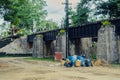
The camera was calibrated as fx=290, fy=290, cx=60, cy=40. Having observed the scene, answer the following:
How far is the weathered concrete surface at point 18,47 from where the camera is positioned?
65.1 m

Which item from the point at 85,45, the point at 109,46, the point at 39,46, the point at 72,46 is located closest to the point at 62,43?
the point at 72,46

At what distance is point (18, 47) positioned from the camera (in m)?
66.9

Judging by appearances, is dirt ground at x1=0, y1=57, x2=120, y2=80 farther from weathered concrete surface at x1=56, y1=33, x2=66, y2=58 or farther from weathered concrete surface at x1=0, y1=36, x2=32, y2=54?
weathered concrete surface at x1=0, y1=36, x2=32, y2=54

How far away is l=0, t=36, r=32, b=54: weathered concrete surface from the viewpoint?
65.1m

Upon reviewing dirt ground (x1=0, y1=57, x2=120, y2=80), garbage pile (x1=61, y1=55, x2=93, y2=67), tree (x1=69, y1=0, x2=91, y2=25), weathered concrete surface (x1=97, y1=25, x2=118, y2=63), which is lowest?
dirt ground (x1=0, y1=57, x2=120, y2=80)

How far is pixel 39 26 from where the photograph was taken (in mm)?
83875

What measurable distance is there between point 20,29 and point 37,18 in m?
5.81

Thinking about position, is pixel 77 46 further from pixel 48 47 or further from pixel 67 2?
pixel 48 47

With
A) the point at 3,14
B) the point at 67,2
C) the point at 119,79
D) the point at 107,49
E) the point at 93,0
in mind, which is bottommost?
the point at 119,79

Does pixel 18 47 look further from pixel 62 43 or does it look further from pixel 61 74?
pixel 61 74

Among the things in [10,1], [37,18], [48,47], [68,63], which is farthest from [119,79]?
[37,18]

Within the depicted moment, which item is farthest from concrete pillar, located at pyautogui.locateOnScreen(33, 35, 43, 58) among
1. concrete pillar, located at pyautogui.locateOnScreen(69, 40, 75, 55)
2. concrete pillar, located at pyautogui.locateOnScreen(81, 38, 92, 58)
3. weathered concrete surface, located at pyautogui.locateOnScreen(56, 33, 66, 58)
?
concrete pillar, located at pyautogui.locateOnScreen(81, 38, 92, 58)

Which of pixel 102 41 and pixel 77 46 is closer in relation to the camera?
pixel 102 41

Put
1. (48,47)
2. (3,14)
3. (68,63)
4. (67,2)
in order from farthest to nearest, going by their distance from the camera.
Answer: (48,47), (67,2), (3,14), (68,63)
